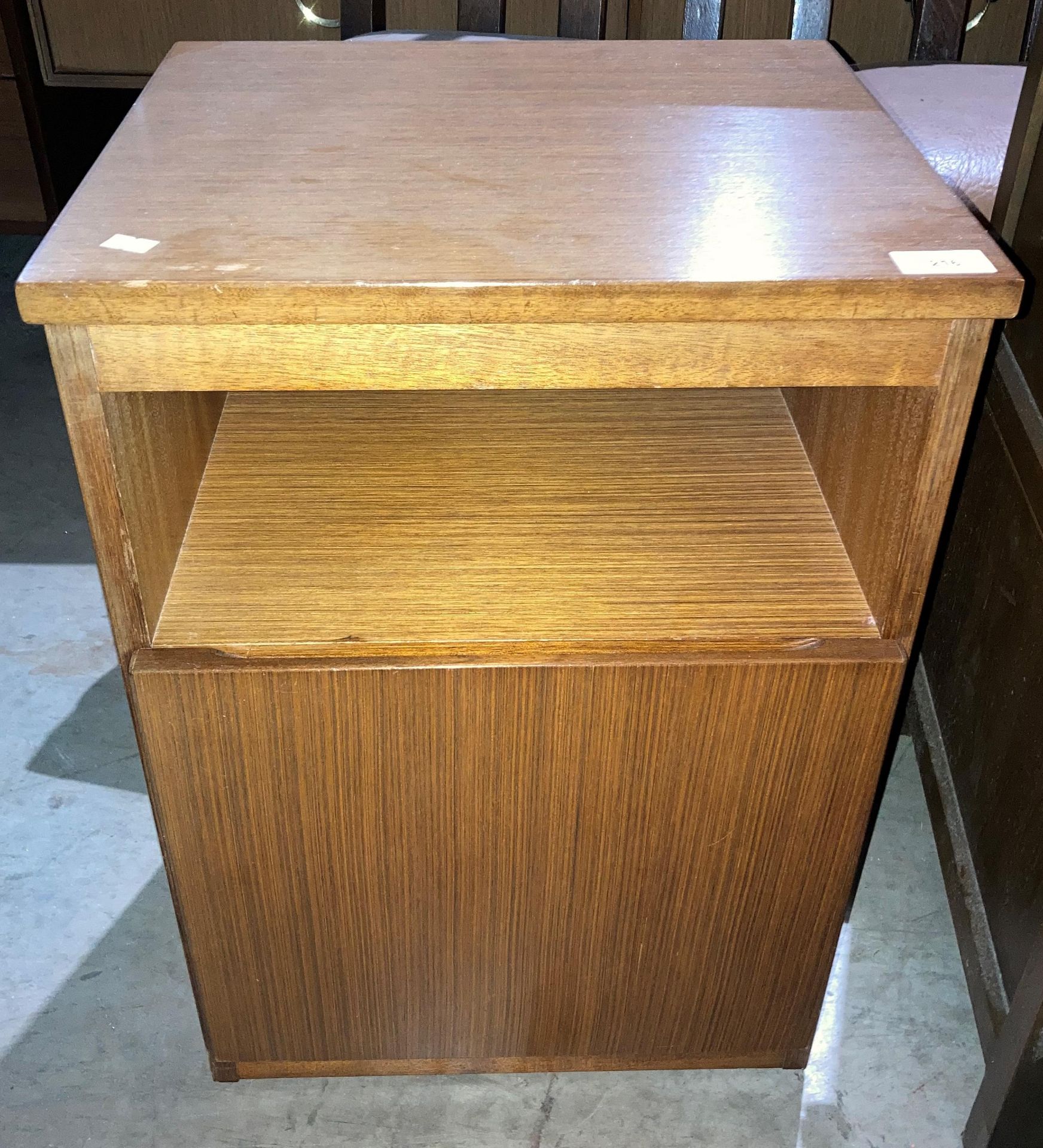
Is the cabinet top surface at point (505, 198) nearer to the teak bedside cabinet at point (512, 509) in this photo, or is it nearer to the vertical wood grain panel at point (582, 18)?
the teak bedside cabinet at point (512, 509)

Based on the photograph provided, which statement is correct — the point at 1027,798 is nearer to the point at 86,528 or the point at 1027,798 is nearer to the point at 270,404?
the point at 270,404

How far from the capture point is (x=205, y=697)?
0.79 meters

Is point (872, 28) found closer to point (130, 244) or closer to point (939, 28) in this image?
point (939, 28)

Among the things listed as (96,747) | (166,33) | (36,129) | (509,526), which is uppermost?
(509,526)

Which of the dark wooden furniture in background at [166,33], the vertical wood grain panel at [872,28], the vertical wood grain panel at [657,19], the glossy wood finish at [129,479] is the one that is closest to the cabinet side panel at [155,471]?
the glossy wood finish at [129,479]

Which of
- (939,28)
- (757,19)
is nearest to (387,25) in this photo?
(757,19)

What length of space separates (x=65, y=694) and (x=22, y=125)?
1.30m

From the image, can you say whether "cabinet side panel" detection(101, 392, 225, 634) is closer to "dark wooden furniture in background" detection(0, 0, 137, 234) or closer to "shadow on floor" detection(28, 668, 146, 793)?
"shadow on floor" detection(28, 668, 146, 793)

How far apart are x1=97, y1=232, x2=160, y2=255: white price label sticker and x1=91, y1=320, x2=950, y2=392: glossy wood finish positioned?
0.16 ft

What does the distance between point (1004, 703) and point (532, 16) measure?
1657 millimetres

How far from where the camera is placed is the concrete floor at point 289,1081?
1.04m

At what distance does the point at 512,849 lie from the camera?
889 mm

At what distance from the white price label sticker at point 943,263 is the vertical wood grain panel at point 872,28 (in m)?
1.67

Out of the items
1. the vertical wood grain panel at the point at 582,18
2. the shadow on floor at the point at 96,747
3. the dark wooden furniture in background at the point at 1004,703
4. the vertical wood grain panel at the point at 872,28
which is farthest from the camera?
the vertical wood grain panel at the point at 872,28
